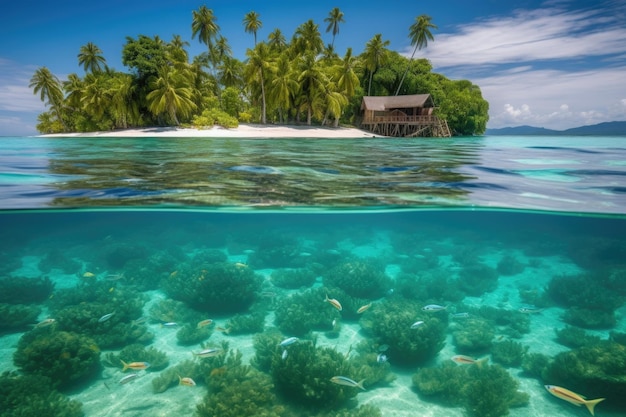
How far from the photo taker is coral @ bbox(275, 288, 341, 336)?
928 cm

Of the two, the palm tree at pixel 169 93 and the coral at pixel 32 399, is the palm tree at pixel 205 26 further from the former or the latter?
the coral at pixel 32 399

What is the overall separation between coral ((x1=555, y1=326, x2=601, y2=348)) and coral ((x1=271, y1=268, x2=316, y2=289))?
780cm

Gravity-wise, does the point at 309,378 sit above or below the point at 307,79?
below

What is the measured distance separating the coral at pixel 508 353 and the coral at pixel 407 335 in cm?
129

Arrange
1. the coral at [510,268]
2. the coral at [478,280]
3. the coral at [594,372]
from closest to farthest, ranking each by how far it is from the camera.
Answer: the coral at [594,372] → the coral at [478,280] → the coral at [510,268]

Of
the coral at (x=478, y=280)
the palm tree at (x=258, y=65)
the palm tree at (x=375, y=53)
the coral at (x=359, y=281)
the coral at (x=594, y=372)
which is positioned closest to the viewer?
the coral at (x=594, y=372)

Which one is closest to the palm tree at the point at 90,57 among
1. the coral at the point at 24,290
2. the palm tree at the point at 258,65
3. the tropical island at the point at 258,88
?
the tropical island at the point at 258,88

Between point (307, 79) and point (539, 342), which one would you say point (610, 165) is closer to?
point (539, 342)

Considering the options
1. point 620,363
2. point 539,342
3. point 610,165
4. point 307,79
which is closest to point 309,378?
point 620,363

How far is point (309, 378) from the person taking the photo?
6.64 meters

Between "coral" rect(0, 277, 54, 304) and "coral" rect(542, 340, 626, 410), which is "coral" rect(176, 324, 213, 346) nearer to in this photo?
"coral" rect(0, 277, 54, 304)

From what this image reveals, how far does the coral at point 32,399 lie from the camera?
5.91 m

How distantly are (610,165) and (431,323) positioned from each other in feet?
29.1

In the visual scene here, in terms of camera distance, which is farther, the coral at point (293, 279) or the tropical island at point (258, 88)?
the tropical island at point (258, 88)
